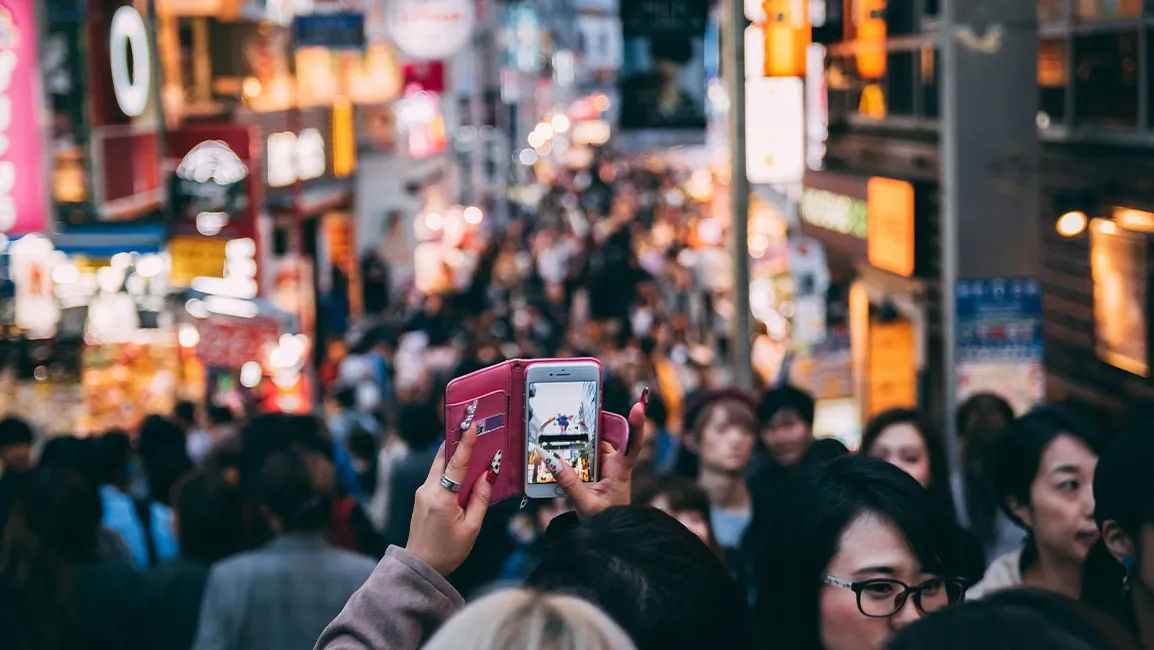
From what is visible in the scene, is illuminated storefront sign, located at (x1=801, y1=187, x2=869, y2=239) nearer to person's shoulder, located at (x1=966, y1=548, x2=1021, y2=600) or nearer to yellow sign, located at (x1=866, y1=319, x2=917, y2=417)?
yellow sign, located at (x1=866, y1=319, x2=917, y2=417)

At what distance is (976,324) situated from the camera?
9711mm

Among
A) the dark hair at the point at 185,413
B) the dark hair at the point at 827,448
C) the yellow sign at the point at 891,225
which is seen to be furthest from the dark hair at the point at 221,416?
the dark hair at the point at 827,448

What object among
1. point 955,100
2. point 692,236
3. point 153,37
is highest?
point 153,37

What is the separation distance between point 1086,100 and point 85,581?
9.26m

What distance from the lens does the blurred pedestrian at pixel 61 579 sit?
591 centimetres

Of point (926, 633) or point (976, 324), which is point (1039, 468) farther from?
point (976, 324)

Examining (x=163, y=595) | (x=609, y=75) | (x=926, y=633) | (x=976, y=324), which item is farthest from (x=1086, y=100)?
(x=609, y=75)

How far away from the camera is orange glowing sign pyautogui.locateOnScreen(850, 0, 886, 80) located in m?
17.8

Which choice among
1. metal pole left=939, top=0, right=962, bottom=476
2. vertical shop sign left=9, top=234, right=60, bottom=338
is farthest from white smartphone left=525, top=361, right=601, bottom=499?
vertical shop sign left=9, top=234, right=60, bottom=338

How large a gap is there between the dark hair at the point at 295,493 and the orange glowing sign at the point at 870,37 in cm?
1342

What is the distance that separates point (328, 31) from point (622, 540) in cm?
1875

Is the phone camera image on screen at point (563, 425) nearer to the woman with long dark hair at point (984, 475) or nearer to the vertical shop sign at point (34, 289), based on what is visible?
the woman with long dark hair at point (984, 475)

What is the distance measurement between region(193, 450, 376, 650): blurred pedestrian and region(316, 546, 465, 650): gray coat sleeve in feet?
8.30

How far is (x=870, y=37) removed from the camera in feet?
60.3
